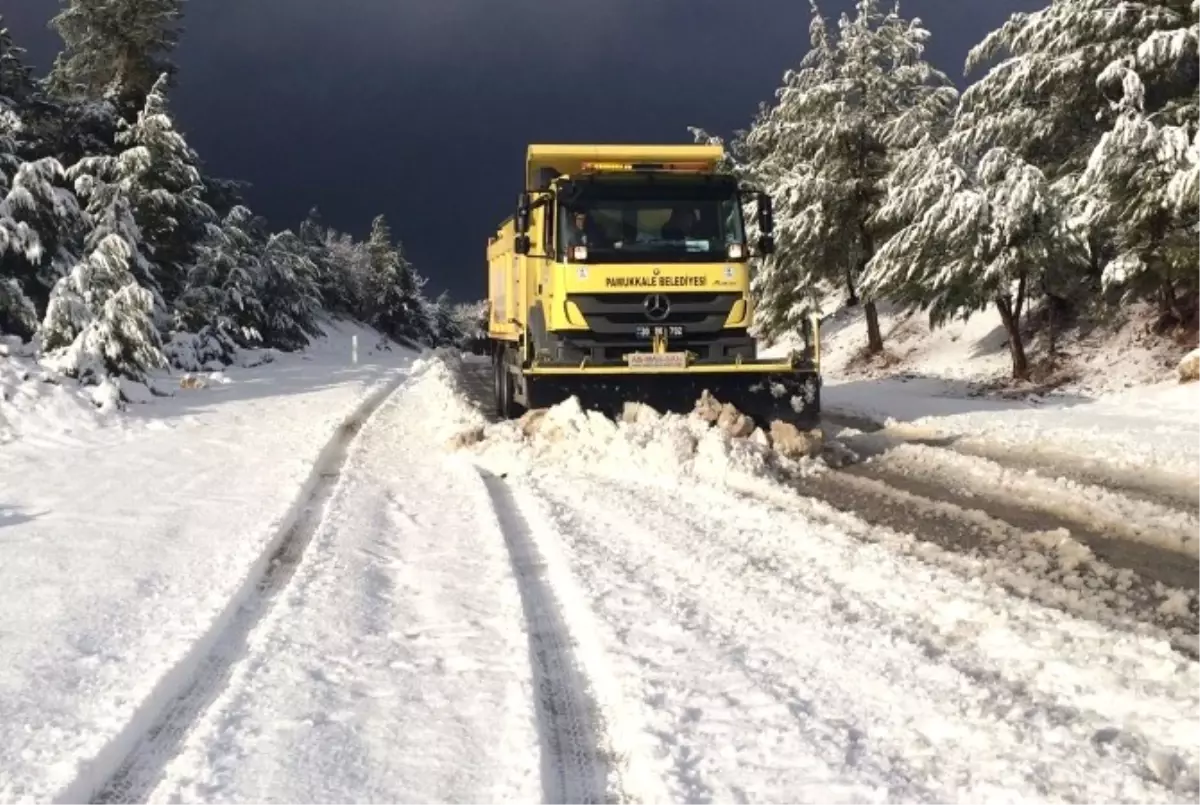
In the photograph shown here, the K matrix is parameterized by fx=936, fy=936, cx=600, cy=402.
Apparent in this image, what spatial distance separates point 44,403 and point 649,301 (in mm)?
7962

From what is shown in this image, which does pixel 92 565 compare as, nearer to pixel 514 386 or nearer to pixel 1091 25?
pixel 514 386

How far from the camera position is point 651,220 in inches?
451

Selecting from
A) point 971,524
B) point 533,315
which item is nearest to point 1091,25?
point 533,315

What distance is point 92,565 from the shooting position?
223 inches

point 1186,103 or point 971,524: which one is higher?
point 1186,103

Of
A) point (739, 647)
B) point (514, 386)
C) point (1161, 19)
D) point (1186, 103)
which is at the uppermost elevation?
point (1161, 19)

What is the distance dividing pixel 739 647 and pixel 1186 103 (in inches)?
696

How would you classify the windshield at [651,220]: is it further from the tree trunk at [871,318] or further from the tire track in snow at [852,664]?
the tree trunk at [871,318]

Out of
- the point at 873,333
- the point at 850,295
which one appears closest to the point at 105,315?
the point at 873,333

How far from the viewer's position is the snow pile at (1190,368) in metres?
15.1

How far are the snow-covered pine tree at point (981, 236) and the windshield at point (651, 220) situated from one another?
27.3 feet

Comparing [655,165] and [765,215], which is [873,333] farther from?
[765,215]

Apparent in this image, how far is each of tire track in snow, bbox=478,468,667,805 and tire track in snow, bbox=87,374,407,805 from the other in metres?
1.32

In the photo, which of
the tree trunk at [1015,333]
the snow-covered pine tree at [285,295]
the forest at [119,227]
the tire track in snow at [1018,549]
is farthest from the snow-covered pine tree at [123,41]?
the tire track in snow at [1018,549]
